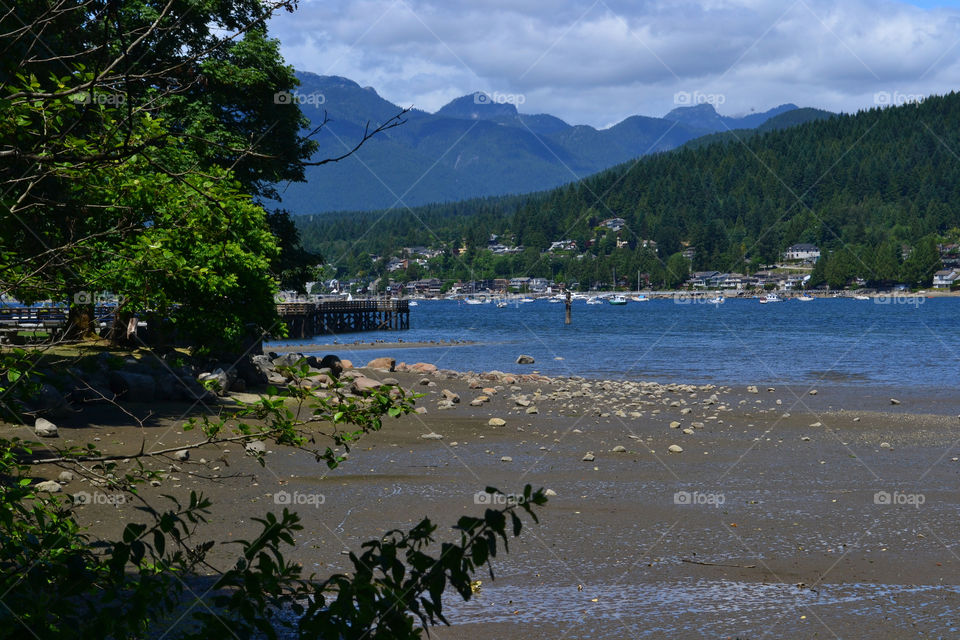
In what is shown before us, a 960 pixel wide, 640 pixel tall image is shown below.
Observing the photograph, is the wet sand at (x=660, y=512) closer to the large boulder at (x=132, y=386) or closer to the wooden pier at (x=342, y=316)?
the large boulder at (x=132, y=386)

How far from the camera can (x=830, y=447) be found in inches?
A: 765

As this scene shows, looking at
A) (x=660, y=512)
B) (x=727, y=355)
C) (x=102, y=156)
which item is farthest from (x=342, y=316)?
(x=102, y=156)

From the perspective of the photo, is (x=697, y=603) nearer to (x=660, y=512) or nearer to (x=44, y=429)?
(x=660, y=512)

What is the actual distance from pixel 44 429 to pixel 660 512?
35.6 feet

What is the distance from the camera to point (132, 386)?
21812mm

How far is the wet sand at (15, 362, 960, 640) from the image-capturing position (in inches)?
349

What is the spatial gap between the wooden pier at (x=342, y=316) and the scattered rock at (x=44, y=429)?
6140 cm

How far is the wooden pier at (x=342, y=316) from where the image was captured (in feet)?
267

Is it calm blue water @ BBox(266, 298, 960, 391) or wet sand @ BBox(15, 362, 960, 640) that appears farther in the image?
calm blue water @ BBox(266, 298, 960, 391)

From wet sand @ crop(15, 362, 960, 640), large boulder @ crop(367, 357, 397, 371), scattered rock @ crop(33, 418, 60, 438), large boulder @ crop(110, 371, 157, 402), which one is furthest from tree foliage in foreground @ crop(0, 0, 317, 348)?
large boulder @ crop(367, 357, 397, 371)

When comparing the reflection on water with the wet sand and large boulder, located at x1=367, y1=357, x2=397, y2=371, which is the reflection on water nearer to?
the wet sand

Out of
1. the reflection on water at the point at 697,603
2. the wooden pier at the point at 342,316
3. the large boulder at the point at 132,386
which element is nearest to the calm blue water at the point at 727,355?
the wooden pier at the point at 342,316

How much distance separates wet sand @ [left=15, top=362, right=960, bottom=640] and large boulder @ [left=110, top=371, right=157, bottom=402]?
596 mm

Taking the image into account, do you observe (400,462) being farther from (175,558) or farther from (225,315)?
(175,558)
